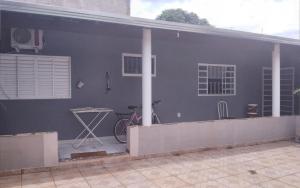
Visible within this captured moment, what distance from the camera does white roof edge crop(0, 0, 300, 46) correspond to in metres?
3.75

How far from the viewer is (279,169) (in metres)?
4.53

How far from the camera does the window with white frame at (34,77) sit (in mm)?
5559

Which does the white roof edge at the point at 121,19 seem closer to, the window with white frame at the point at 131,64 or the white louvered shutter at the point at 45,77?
the window with white frame at the point at 131,64

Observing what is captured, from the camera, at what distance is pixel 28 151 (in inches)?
169

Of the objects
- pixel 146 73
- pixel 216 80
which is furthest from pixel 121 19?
pixel 216 80

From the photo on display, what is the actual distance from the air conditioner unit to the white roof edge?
182 cm

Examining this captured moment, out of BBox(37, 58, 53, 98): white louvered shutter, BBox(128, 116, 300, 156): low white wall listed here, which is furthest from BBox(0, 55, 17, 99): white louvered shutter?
BBox(128, 116, 300, 156): low white wall

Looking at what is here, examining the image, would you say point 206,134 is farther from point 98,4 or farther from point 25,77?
point 98,4

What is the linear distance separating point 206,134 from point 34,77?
3838 millimetres

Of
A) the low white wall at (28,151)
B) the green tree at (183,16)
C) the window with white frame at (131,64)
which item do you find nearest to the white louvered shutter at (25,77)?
the low white wall at (28,151)

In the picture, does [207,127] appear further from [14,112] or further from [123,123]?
[14,112]

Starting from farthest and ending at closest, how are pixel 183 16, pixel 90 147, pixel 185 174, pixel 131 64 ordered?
1. pixel 183 16
2. pixel 131 64
3. pixel 90 147
4. pixel 185 174

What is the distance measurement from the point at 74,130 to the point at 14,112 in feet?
4.20

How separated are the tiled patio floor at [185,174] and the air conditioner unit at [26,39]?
265 cm
